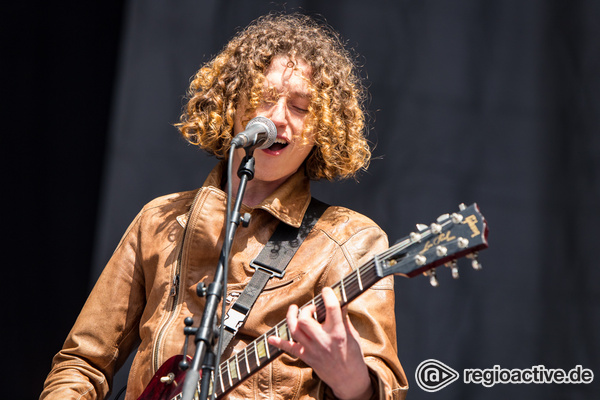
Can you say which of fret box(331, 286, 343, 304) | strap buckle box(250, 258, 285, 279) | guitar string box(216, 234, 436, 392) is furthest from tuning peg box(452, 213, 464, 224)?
strap buckle box(250, 258, 285, 279)

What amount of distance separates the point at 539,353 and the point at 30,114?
2.18m

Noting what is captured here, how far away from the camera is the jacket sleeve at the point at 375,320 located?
163 cm

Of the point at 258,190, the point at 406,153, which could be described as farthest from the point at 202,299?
the point at 406,153

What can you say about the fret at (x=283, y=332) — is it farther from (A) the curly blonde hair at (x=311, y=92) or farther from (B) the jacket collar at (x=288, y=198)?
(A) the curly blonde hair at (x=311, y=92)

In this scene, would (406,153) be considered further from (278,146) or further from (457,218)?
(457,218)

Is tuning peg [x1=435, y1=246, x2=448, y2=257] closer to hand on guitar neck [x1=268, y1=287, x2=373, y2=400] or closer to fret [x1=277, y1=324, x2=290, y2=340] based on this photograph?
hand on guitar neck [x1=268, y1=287, x2=373, y2=400]

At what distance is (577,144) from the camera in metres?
2.46

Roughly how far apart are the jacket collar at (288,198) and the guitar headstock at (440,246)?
0.51m

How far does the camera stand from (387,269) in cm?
144

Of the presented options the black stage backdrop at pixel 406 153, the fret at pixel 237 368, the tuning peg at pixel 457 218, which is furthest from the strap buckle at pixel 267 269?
the black stage backdrop at pixel 406 153

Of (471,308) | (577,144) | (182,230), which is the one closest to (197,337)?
(182,230)

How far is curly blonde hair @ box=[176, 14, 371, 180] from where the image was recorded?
1981mm

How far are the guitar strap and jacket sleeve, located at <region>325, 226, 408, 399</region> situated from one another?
0.43 ft

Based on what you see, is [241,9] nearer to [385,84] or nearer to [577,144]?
[385,84]
